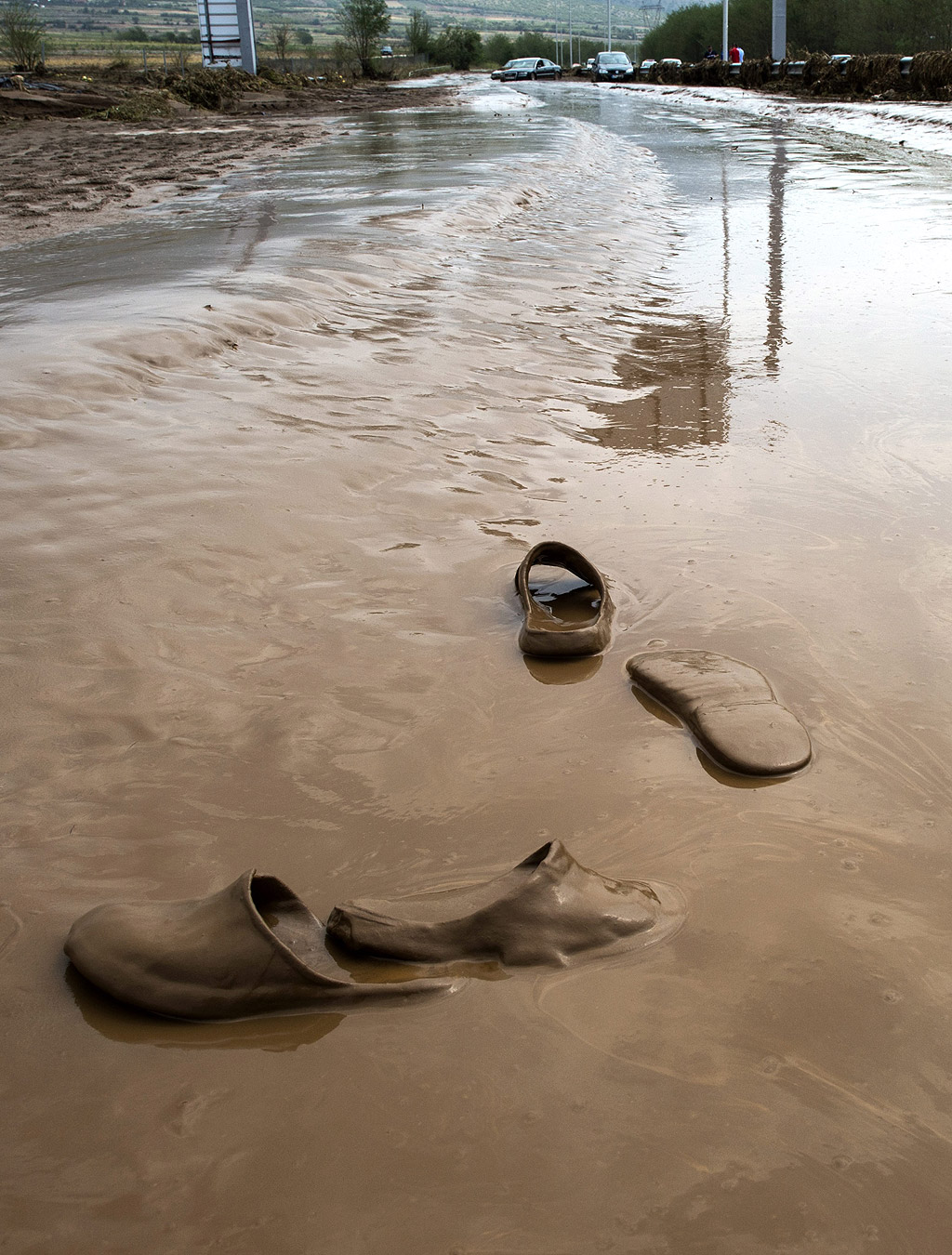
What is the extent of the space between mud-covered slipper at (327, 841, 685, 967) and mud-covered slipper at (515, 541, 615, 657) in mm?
900

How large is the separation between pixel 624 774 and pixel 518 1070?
31.8 inches

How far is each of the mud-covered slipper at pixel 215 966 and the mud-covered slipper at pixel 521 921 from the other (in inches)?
2.7

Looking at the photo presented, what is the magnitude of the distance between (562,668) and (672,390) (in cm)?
271

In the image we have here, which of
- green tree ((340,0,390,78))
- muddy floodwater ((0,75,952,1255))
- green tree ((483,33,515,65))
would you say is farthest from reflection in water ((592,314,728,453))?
green tree ((483,33,515,65))

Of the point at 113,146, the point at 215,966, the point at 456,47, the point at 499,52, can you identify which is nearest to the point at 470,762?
the point at 215,966

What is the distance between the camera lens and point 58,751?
218cm

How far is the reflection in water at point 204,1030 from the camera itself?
1.50 metres

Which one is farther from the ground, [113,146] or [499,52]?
[499,52]

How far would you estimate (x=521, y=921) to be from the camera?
65.6 inches

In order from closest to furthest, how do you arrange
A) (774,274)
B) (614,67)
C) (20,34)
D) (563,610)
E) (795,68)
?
(563,610) → (774,274) → (20,34) → (795,68) → (614,67)

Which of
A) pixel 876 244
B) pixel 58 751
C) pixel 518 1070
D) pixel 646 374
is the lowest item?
pixel 518 1070

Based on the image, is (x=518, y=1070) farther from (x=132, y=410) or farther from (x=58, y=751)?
(x=132, y=410)

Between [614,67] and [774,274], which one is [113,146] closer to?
[774,274]

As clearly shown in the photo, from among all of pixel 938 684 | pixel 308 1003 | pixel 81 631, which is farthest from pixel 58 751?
pixel 938 684
